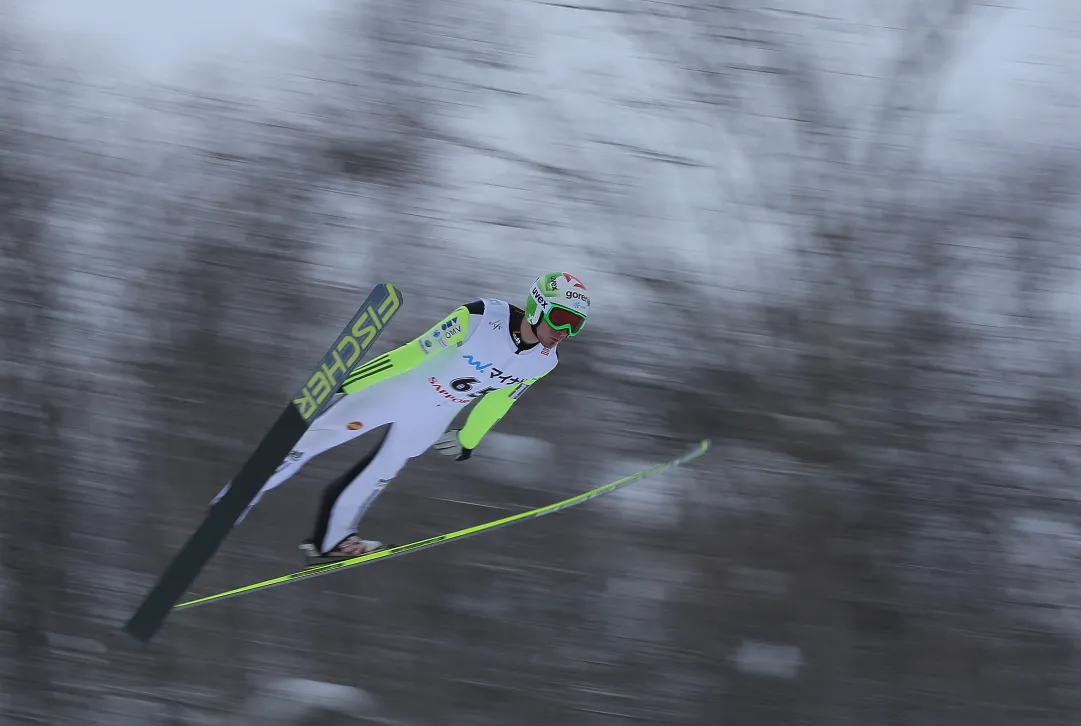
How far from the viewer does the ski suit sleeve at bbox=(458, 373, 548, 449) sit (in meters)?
4.56

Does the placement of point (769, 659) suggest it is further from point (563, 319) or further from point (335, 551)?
point (563, 319)

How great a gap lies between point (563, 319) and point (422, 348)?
56 centimetres

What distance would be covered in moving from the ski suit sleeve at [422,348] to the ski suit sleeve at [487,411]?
0.35 m

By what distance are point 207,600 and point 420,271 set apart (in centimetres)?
640

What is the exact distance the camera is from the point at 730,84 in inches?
450

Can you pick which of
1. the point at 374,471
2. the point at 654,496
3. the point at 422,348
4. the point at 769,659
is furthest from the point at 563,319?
the point at 769,659

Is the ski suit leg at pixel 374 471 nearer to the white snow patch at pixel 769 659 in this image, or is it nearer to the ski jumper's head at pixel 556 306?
the ski jumper's head at pixel 556 306

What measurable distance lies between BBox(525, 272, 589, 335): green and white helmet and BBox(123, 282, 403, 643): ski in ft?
1.76

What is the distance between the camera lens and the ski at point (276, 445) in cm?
406

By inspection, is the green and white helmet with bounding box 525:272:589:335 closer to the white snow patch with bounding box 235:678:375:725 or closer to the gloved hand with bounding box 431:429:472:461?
the gloved hand with bounding box 431:429:472:461

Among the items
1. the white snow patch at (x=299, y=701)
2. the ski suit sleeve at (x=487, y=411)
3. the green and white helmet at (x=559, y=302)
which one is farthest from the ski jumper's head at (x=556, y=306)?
the white snow patch at (x=299, y=701)

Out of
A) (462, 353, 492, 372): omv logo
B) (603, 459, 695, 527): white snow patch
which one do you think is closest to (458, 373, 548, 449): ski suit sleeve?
(462, 353, 492, 372): omv logo

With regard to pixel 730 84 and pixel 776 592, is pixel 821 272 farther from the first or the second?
pixel 776 592

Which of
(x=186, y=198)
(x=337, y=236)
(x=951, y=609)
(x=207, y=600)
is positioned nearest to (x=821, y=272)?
(x=951, y=609)
